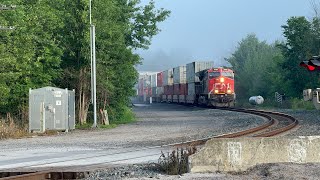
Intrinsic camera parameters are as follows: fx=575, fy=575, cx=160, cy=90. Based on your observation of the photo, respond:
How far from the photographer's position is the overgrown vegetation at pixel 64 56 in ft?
94.3

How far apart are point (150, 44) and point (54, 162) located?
28705 millimetres

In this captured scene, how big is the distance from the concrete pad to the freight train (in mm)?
37844

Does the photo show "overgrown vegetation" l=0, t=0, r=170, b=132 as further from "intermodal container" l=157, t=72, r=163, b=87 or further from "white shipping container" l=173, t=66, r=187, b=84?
"intermodal container" l=157, t=72, r=163, b=87

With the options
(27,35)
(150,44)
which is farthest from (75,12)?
(150,44)

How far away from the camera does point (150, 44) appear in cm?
4262

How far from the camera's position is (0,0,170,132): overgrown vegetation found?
28.7 m

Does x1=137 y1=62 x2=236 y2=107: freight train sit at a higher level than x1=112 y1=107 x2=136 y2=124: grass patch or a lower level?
higher

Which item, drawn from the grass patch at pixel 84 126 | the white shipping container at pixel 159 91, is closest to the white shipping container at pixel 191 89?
the white shipping container at pixel 159 91

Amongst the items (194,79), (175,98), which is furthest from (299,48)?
(175,98)

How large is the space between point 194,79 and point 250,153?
4498cm

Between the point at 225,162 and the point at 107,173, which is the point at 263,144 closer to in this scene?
the point at 225,162

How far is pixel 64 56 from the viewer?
32.8 metres

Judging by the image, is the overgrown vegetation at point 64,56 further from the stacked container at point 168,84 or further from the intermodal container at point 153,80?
the intermodal container at point 153,80

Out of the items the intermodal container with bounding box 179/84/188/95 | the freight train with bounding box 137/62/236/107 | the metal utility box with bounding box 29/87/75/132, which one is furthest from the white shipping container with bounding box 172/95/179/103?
the metal utility box with bounding box 29/87/75/132
